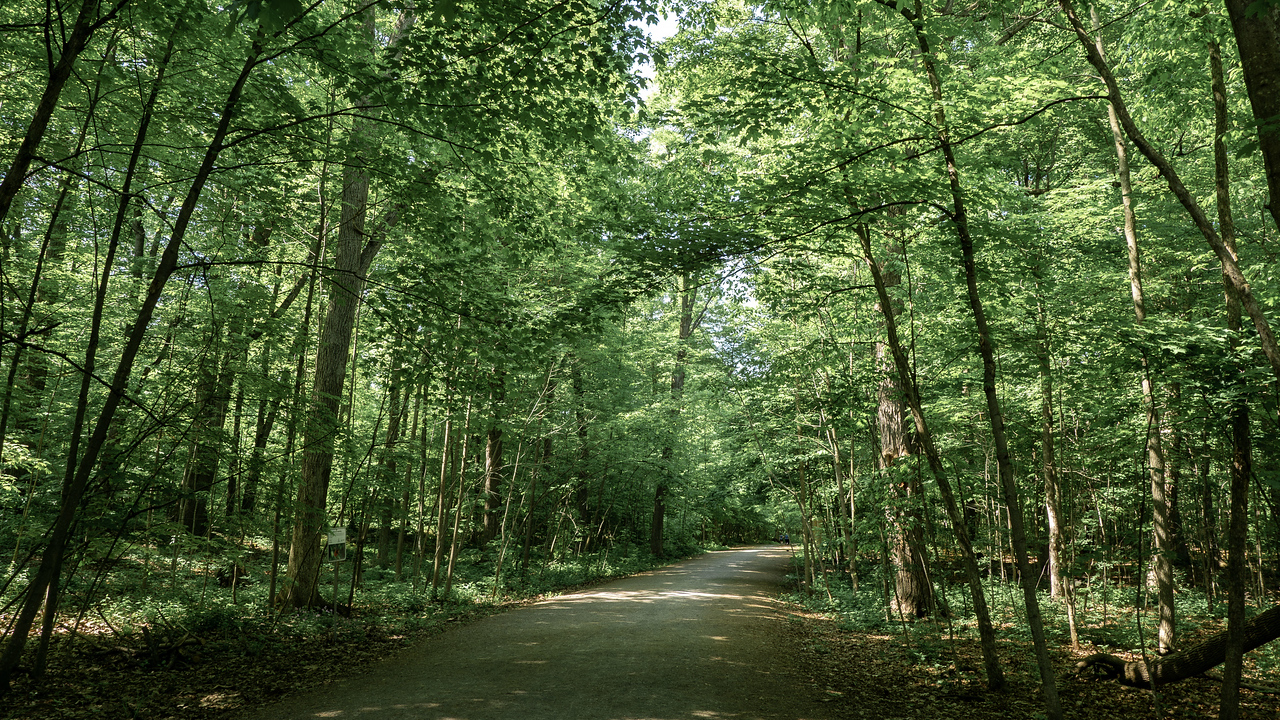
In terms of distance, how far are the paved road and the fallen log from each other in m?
3.56

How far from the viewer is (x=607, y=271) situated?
7.29 m

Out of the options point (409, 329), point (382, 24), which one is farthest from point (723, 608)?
point (382, 24)

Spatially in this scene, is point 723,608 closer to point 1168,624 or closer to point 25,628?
point 1168,624

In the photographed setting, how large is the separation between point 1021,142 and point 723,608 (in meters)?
12.4

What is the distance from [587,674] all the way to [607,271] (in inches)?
172

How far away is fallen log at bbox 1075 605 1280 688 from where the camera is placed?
19.3ft

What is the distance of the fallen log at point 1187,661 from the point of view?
5.88m

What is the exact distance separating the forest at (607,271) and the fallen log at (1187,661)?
4 centimetres

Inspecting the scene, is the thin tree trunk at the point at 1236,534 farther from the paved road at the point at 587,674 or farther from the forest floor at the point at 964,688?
the paved road at the point at 587,674

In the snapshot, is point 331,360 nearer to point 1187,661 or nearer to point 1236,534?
point 1236,534

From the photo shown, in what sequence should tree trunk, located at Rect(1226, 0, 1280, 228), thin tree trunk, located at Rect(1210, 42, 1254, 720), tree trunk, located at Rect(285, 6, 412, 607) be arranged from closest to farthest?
tree trunk, located at Rect(1226, 0, 1280, 228), thin tree trunk, located at Rect(1210, 42, 1254, 720), tree trunk, located at Rect(285, 6, 412, 607)

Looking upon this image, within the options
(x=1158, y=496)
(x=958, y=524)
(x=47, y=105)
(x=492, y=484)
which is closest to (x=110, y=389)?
(x=47, y=105)

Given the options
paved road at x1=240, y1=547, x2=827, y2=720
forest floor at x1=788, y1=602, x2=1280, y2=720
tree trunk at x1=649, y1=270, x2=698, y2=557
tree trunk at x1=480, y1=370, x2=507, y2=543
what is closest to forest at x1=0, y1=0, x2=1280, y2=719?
forest floor at x1=788, y1=602, x2=1280, y2=720

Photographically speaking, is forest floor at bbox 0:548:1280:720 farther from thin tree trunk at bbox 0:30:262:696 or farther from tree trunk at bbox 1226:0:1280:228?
tree trunk at bbox 1226:0:1280:228
